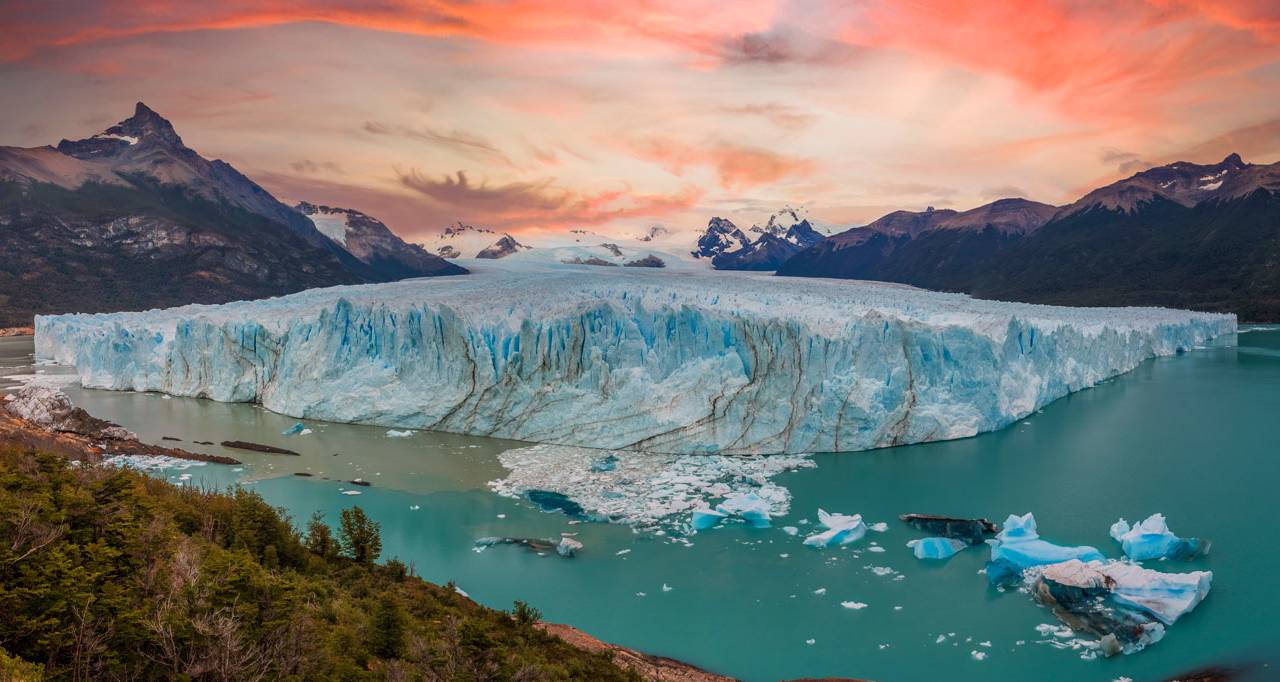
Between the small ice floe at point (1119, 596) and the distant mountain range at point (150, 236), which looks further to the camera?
the distant mountain range at point (150, 236)

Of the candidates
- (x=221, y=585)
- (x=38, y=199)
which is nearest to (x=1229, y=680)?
(x=221, y=585)

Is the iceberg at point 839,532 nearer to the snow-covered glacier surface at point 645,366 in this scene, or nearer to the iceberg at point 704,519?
the iceberg at point 704,519

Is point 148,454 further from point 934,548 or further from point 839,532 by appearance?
point 934,548

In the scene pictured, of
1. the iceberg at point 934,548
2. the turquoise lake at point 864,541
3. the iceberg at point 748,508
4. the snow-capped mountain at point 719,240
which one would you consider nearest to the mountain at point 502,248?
the snow-capped mountain at point 719,240

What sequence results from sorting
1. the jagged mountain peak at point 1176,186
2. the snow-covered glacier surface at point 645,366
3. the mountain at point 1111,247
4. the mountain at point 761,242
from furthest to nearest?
the mountain at point 761,242 → the jagged mountain peak at point 1176,186 → the mountain at point 1111,247 → the snow-covered glacier surface at point 645,366

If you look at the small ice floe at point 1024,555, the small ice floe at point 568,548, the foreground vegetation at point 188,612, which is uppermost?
the foreground vegetation at point 188,612

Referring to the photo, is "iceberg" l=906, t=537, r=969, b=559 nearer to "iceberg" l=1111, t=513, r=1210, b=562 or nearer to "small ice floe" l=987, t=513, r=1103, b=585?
"small ice floe" l=987, t=513, r=1103, b=585

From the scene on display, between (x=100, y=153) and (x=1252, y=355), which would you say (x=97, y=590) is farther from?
(x=100, y=153)

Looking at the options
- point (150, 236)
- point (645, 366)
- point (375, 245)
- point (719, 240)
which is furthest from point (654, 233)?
point (645, 366)
